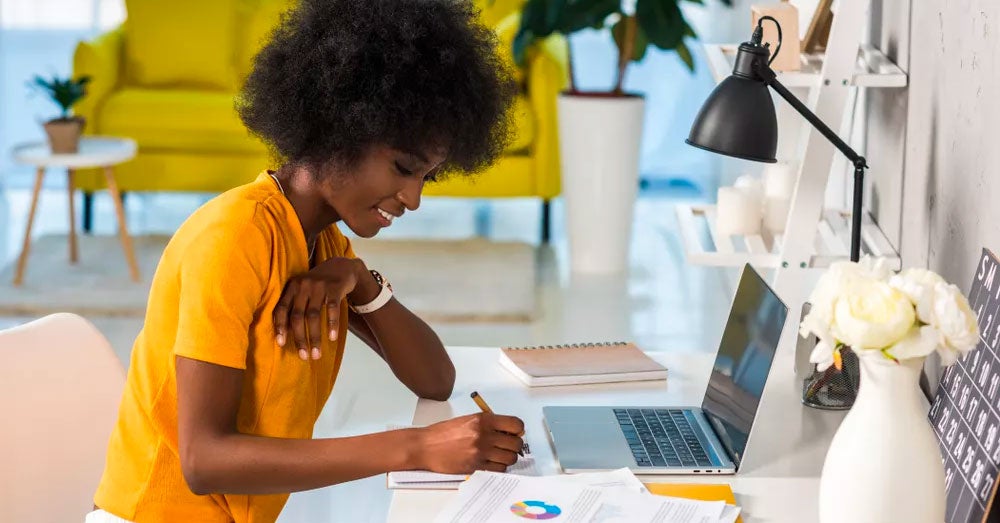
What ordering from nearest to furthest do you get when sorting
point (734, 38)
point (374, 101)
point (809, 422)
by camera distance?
point (374, 101)
point (809, 422)
point (734, 38)

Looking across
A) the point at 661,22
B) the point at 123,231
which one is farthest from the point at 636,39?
the point at 123,231

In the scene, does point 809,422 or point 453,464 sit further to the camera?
point 809,422

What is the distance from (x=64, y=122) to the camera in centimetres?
420

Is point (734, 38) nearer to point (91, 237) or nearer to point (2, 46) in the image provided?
point (91, 237)

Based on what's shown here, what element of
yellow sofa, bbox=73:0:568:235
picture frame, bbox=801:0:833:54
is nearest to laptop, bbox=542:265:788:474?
picture frame, bbox=801:0:833:54

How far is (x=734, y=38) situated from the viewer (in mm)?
4680

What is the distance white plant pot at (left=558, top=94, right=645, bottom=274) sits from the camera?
4293 mm

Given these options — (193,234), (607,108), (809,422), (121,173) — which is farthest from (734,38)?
(193,234)

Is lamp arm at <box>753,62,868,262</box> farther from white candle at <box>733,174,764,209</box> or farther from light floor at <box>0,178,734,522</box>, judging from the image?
light floor at <box>0,178,734,522</box>

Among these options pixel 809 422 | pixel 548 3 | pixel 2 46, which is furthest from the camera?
pixel 2 46

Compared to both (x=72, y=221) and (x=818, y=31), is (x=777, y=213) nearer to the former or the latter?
(x=818, y=31)

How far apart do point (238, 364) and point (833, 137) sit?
2.66ft

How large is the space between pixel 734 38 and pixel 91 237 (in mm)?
2568

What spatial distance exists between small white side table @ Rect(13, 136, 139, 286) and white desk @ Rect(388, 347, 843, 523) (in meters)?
2.66
